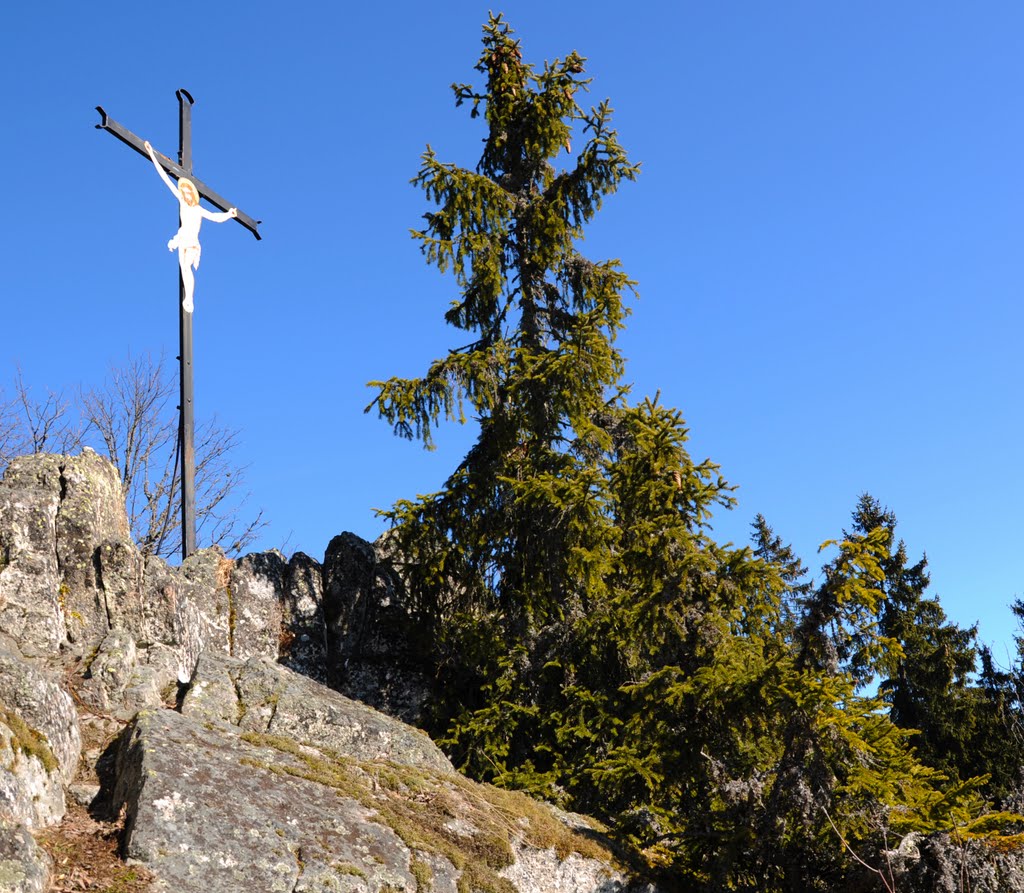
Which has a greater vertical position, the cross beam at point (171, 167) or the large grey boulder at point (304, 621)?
the cross beam at point (171, 167)

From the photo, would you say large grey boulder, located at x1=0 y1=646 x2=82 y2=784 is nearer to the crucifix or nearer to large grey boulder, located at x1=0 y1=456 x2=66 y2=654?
large grey boulder, located at x1=0 y1=456 x2=66 y2=654

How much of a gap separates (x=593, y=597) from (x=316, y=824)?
6139mm

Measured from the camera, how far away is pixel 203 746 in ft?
31.9

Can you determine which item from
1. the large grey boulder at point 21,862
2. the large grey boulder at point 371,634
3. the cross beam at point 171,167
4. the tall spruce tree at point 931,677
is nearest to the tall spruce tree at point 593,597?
the large grey boulder at point 371,634

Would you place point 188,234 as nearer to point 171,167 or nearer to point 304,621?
point 171,167

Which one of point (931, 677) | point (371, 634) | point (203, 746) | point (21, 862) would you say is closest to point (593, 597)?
point (371, 634)

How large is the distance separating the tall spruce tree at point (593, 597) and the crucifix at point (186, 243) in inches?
124

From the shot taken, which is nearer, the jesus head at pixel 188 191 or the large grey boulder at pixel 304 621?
the large grey boulder at pixel 304 621

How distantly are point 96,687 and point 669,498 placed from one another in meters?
7.24

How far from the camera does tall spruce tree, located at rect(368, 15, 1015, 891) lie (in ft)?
34.1

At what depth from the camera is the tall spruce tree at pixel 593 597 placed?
1040 centimetres

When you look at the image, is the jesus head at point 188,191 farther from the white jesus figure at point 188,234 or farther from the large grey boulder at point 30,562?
the large grey boulder at point 30,562

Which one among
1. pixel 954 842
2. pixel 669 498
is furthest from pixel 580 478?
pixel 954 842

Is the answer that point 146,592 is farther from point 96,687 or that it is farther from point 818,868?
point 818,868
